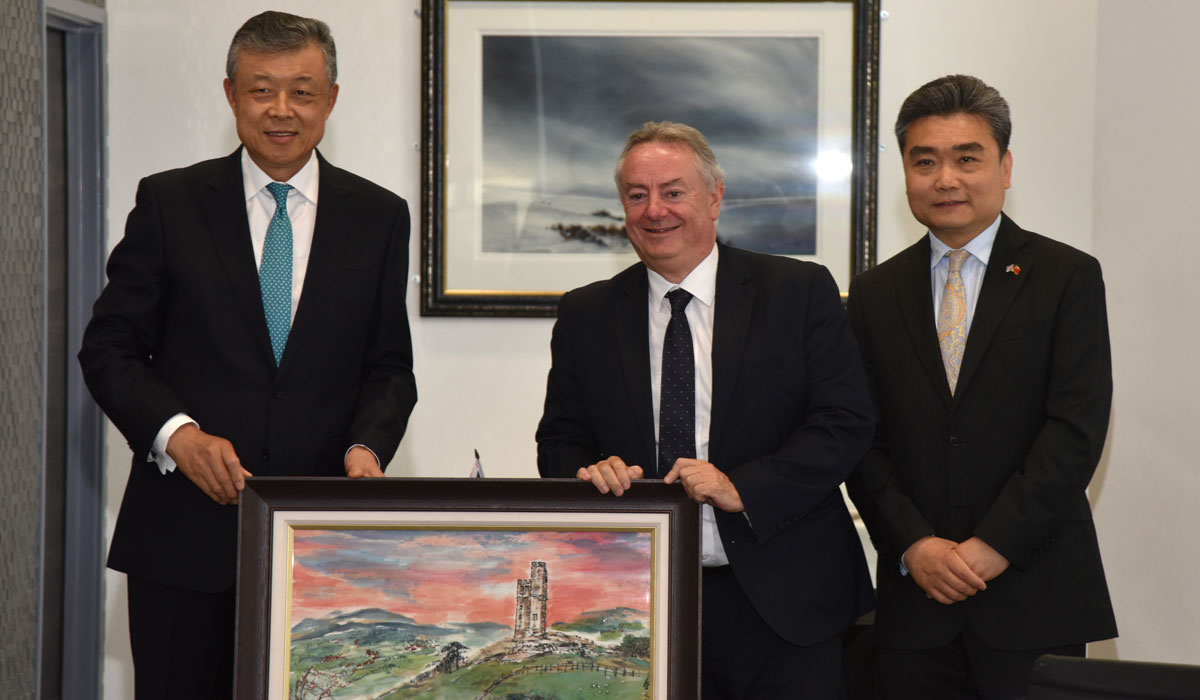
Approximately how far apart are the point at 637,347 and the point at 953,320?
0.73 m

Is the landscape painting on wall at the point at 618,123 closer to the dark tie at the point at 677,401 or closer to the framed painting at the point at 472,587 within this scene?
the dark tie at the point at 677,401

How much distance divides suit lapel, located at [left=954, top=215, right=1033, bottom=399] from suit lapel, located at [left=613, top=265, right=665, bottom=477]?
2.22 ft

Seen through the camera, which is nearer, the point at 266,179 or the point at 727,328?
the point at 727,328

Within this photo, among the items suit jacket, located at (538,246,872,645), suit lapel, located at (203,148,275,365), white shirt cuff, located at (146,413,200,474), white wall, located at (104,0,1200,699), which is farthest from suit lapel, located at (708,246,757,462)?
white wall, located at (104,0,1200,699)

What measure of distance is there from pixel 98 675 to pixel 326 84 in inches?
97.4

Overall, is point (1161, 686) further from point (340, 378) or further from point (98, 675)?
point (98, 675)

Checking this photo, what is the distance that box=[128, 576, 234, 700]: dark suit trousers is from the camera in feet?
7.80

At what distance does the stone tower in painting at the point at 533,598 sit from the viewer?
6.99ft

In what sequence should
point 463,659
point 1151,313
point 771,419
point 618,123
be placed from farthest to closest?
point 618,123 < point 1151,313 < point 771,419 < point 463,659

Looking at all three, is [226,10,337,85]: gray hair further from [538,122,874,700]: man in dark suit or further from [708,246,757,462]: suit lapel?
[708,246,757,462]: suit lapel

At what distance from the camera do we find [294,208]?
2564 mm

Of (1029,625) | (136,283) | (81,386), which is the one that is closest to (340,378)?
(136,283)

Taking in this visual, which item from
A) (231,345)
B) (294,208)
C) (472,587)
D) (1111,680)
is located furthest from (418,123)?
(1111,680)

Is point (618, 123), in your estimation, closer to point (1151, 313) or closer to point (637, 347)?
point (637, 347)
